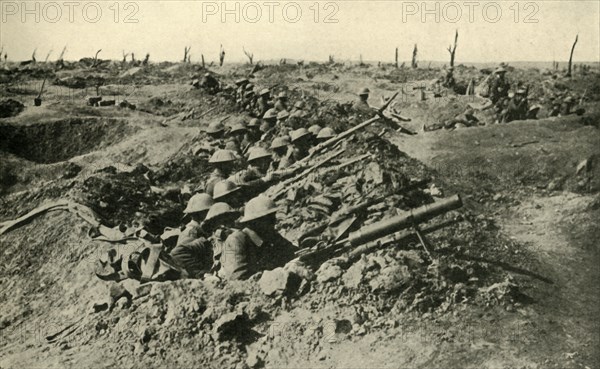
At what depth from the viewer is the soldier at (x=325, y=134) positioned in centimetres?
1216

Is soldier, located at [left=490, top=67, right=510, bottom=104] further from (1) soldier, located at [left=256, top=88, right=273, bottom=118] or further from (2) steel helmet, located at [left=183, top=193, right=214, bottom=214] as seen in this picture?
(2) steel helmet, located at [left=183, top=193, right=214, bottom=214]

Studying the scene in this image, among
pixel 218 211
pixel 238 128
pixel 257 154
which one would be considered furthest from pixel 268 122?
pixel 218 211

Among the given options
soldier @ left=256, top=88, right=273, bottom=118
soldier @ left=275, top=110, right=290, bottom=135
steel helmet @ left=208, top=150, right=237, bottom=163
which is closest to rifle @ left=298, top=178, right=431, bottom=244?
steel helmet @ left=208, top=150, right=237, bottom=163

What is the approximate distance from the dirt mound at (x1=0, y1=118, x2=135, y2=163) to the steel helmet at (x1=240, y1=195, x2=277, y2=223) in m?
9.17

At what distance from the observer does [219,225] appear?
8688 millimetres

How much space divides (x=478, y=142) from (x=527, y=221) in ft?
12.8

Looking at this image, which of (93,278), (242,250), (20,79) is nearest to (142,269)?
(93,278)

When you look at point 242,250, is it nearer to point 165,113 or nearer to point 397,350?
point 397,350

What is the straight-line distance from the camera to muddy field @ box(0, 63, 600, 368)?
6688 millimetres

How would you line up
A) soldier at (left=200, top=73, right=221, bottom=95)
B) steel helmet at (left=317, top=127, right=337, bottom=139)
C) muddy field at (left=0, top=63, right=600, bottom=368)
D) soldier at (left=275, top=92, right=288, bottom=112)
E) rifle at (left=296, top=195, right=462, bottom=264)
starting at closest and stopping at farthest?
1. muddy field at (left=0, top=63, right=600, bottom=368)
2. rifle at (left=296, top=195, right=462, bottom=264)
3. steel helmet at (left=317, top=127, right=337, bottom=139)
4. soldier at (left=275, top=92, right=288, bottom=112)
5. soldier at (left=200, top=73, right=221, bottom=95)

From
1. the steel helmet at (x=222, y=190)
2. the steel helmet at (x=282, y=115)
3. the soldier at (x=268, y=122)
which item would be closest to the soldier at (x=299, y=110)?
the steel helmet at (x=282, y=115)

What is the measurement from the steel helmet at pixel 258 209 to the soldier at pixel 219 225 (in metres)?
0.36

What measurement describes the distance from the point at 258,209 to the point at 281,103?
313 inches

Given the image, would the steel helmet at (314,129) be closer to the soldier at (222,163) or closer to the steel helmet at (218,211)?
the soldier at (222,163)
